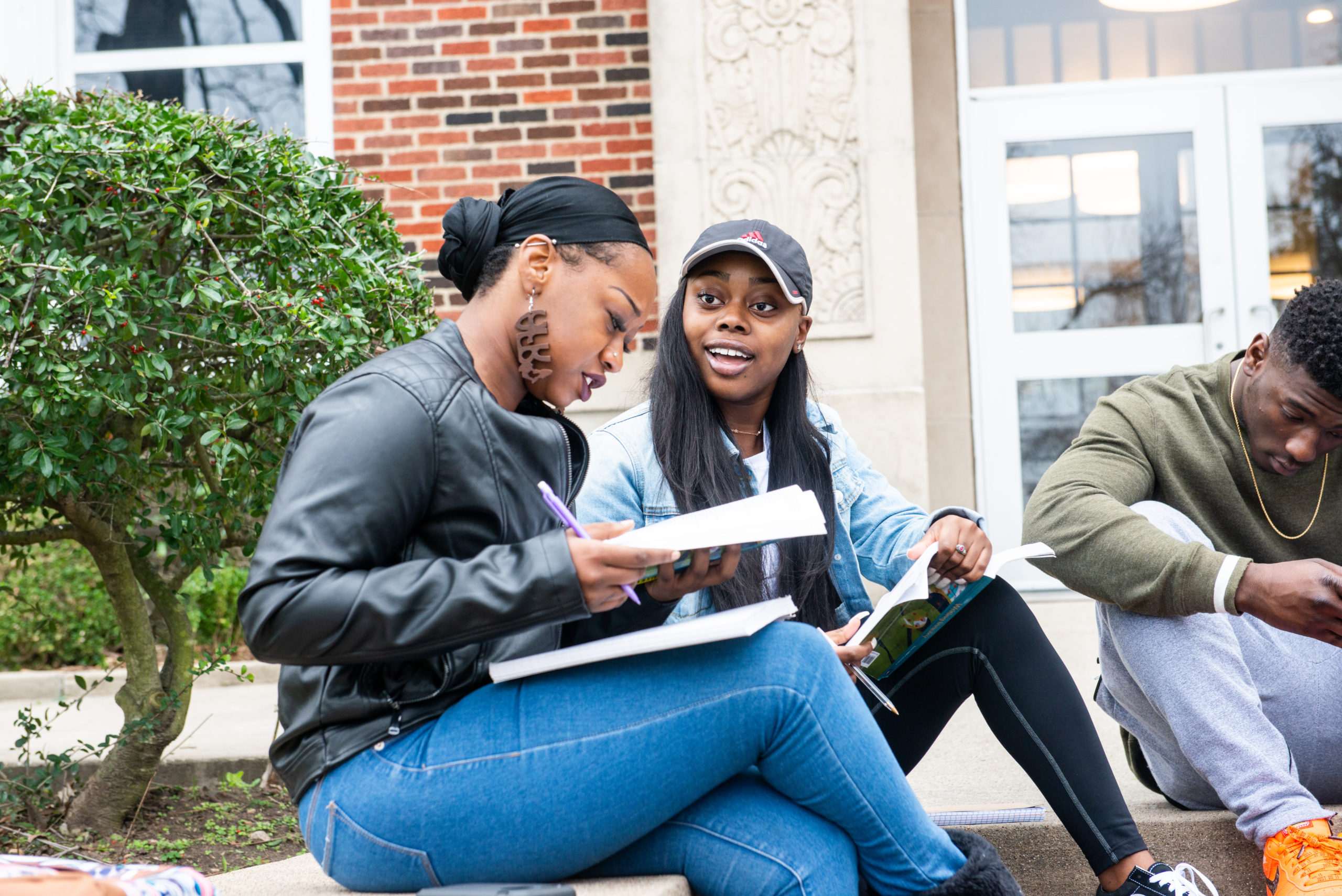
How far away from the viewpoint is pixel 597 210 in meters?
1.73

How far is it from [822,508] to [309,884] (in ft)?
3.85

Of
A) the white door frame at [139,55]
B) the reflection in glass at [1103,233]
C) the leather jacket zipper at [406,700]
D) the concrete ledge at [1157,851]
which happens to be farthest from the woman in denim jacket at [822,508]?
the white door frame at [139,55]

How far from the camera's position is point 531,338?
170 cm

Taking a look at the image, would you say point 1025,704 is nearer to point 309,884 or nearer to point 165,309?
point 309,884

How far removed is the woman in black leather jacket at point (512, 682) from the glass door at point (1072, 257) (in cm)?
444

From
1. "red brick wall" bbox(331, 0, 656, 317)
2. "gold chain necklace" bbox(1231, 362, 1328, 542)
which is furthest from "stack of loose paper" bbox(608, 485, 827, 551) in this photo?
"red brick wall" bbox(331, 0, 656, 317)

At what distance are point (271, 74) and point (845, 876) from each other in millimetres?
5451

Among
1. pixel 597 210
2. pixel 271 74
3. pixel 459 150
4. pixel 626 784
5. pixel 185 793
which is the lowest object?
pixel 185 793

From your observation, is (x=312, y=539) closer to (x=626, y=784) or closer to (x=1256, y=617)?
(x=626, y=784)

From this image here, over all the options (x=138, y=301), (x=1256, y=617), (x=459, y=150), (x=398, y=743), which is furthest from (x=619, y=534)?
(x=459, y=150)

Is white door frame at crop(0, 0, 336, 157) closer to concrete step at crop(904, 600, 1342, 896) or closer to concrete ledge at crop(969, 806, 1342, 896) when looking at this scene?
concrete step at crop(904, 600, 1342, 896)

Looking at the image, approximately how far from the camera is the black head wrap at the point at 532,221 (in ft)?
5.61

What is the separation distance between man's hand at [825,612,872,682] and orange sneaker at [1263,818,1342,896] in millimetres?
773

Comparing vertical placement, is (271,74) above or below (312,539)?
above
